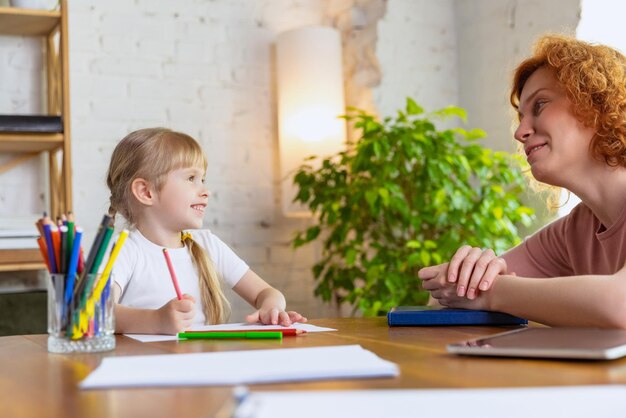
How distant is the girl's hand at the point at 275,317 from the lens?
1.38m

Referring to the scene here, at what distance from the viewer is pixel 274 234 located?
351 cm

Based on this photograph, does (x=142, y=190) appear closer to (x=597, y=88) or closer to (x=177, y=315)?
(x=177, y=315)

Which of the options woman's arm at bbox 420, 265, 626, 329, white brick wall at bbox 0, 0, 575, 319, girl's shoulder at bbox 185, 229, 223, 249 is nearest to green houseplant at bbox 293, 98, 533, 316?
white brick wall at bbox 0, 0, 575, 319

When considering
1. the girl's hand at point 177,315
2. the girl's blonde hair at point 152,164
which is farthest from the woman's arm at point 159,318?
the girl's blonde hair at point 152,164

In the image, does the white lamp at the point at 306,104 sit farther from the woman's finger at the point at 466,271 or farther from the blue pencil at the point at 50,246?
the blue pencil at the point at 50,246

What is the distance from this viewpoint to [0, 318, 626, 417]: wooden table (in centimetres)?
71

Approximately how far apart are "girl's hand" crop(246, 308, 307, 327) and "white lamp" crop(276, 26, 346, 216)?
1.88 m

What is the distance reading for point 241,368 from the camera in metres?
0.83

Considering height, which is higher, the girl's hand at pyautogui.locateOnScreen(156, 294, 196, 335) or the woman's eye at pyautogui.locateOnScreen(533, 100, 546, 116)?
the woman's eye at pyautogui.locateOnScreen(533, 100, 546, 116)

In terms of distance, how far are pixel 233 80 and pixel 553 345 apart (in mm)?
2733

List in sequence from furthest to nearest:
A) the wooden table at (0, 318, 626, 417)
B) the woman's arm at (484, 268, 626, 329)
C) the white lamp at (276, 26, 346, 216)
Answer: the white lamp at (276, 26, 346, 216) < the woman's arm at (484, 268, 626, 329) < the wooden table at (0, 318, 626, 417)

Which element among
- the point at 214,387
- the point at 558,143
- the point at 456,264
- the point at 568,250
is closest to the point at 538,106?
the point at 558,143

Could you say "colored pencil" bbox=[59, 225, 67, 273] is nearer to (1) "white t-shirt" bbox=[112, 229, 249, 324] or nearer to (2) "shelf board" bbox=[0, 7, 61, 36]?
(1) "white t-shirt" bbox=[112, 229, 249, 324]

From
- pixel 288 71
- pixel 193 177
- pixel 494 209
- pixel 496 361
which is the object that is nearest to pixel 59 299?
pixel 496 361
